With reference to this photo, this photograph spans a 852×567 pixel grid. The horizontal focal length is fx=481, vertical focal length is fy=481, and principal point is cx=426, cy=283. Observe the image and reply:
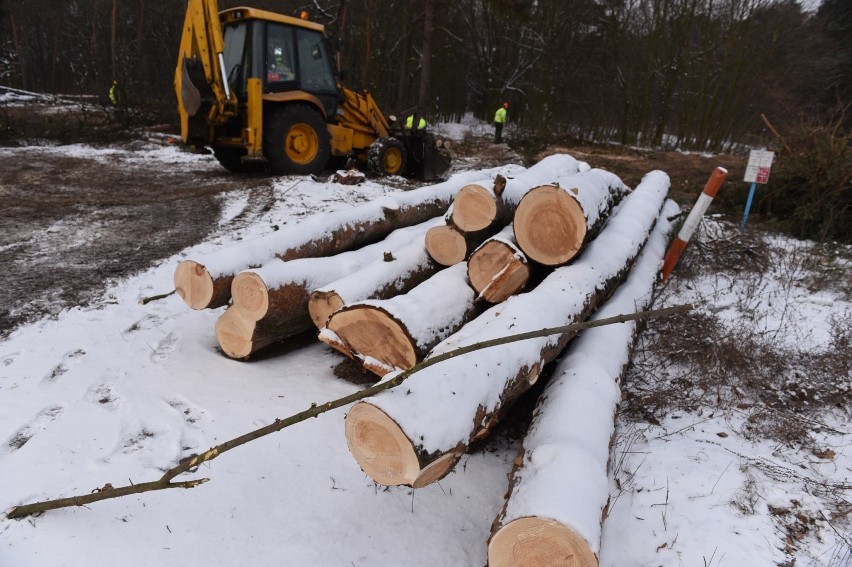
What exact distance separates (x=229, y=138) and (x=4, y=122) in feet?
22.6

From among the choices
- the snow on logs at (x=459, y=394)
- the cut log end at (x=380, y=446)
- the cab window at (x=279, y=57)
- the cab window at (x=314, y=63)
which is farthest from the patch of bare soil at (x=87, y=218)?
the snow on logs at (x=459, y=394)

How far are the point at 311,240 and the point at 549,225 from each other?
194 centimetres

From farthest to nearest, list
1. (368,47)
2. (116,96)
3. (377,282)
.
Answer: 1. (368,47)
2. (116,96)
3. (377,282)

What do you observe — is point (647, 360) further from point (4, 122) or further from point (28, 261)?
point (4, 122)

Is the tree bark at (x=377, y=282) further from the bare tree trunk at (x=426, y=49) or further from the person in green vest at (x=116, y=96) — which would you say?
the person in green vest at (x=116, y=96)

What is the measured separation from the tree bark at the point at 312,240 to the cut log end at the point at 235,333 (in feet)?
0.55

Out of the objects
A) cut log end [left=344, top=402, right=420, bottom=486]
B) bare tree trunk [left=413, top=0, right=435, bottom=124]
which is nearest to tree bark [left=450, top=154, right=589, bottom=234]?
cut log end [left=344, top=402, right=420, bottom=486]

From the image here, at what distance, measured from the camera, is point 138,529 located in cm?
202

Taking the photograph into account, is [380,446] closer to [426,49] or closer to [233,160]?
[233,160]

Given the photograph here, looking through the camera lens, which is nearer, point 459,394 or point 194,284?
point 459,394

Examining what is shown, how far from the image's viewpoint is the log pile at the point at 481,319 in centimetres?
186

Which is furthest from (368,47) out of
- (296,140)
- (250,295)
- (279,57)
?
(250,295)

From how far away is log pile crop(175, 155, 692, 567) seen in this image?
6.12ft

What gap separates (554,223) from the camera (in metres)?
3.32
